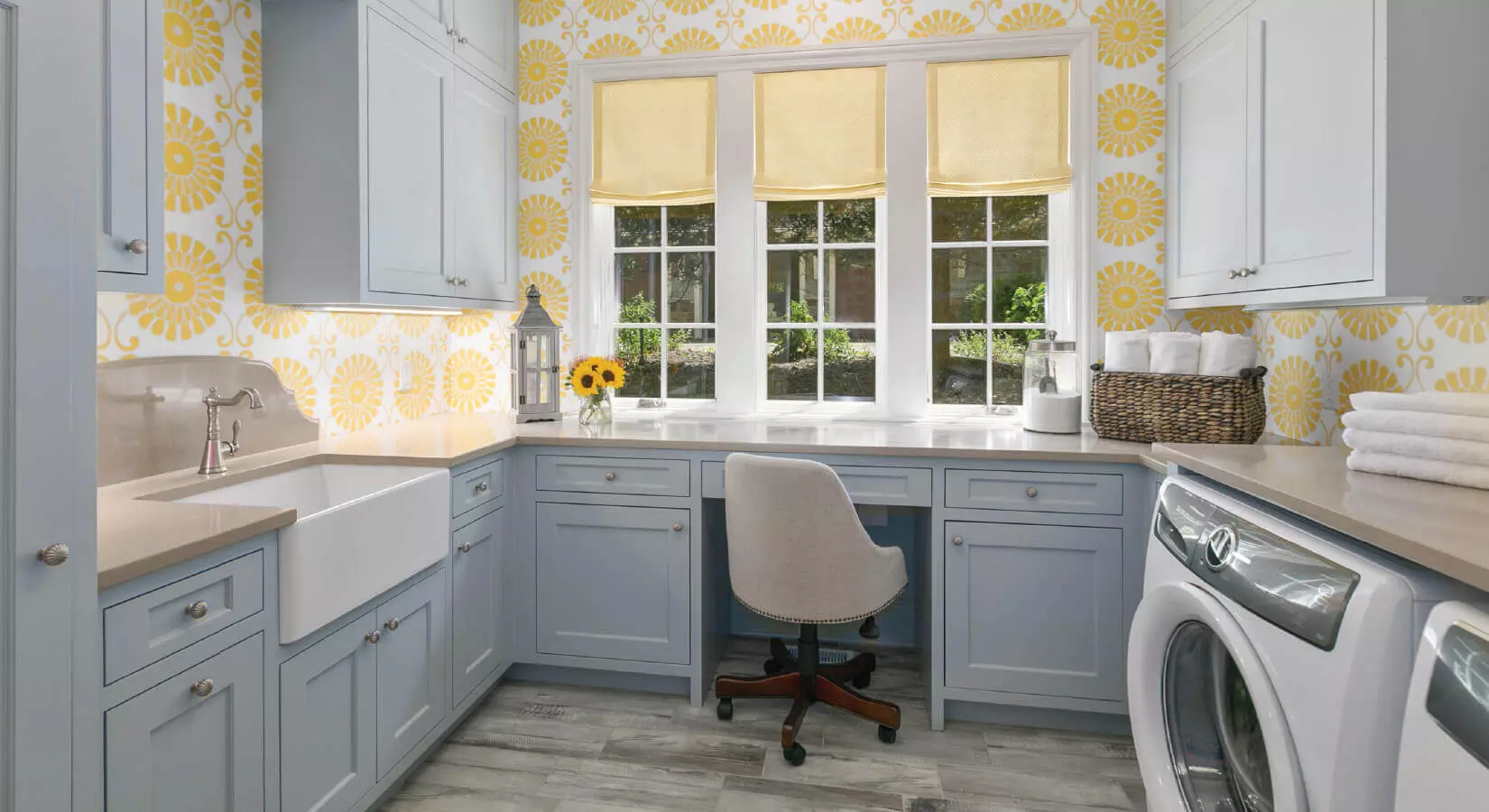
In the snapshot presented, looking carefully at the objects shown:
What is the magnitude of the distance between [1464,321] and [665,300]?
2473mm

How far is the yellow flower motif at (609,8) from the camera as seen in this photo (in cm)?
320

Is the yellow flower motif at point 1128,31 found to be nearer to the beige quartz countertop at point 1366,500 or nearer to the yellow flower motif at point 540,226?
the beige quartz countertop at point 1366,500

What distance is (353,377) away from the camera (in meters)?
2.66

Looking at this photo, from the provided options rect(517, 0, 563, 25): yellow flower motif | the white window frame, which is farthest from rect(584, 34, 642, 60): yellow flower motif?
rect(517, 0, 563, 25): yellow flower motif

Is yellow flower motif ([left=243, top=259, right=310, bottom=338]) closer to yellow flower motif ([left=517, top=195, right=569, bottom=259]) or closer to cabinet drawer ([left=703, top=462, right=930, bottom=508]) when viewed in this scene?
yellow flower motif ([left=517, top=195, right=569, bottom=259])

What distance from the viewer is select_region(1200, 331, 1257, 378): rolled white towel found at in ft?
7.48

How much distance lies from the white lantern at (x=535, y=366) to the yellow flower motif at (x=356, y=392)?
0.47 m

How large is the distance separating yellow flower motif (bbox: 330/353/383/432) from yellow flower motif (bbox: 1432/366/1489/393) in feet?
9.90

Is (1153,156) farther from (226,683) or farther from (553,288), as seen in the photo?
(226,683)

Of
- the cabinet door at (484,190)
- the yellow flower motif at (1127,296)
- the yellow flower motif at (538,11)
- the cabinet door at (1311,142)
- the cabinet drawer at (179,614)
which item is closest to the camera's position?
the cabinet drawer at (179,614)

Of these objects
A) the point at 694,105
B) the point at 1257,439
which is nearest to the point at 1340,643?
the point at 1257,439

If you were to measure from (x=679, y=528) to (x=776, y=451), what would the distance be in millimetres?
398

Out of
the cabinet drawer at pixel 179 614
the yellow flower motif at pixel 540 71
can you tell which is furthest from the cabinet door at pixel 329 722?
the yellow flower motif at pixel 540 71

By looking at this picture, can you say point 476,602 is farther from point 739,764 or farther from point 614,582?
point 739,764
